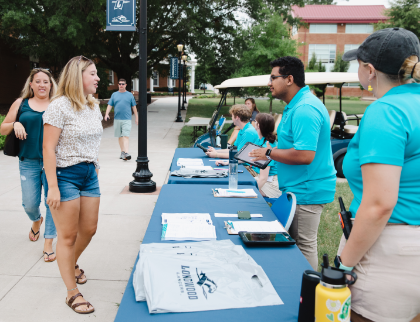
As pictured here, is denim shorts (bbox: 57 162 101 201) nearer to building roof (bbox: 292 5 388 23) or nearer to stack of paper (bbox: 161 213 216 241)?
stack of paper (bbox: 161 213 216 241)

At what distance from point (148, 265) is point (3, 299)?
222 cm

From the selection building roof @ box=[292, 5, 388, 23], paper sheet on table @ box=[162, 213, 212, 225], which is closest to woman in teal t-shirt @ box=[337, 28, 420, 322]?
paper sheet on table @ box=[162, 213, 212, 225]

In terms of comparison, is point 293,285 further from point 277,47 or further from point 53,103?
point 277,47

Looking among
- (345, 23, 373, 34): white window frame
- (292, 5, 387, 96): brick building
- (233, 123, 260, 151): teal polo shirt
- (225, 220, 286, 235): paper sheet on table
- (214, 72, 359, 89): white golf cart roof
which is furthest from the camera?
(345, 23, 373, 34): white window frame

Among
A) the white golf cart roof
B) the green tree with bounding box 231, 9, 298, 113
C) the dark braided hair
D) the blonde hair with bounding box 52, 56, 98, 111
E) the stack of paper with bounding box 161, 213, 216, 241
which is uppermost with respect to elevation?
the green tree with bounding box 231, 9, 298, 113

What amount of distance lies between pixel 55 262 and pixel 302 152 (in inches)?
118

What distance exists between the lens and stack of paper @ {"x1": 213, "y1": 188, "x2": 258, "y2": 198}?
353cm

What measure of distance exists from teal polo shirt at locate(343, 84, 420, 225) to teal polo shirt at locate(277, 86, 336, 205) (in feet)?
4.15

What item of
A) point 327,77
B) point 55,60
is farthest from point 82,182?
point 55,60

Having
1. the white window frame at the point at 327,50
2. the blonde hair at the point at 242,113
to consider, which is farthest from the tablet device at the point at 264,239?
the white window frame at the point at 327,50

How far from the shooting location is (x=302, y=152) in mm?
2689

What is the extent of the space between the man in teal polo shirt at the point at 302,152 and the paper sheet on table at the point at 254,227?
36cm

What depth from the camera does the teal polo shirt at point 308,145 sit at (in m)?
2.70

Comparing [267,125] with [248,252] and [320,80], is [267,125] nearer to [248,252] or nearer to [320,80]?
[248,252]
